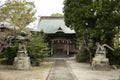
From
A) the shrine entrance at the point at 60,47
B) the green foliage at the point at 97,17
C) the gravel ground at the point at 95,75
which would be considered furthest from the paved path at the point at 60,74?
the shrine entrance at the point at 60,47

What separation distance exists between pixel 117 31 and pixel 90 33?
3266mm

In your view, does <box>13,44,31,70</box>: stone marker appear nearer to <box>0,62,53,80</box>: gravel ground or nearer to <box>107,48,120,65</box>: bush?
<box>0,62,53,80</box>: gravel ground

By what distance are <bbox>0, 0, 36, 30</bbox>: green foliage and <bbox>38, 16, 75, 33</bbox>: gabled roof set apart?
57.8 ft

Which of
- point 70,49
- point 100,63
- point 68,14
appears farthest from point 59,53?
point 100,63

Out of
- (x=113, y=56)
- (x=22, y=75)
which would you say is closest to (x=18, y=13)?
(x=22, y=75)

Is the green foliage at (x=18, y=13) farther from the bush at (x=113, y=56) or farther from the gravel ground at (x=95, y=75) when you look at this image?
the bush at (x=113, y=56)

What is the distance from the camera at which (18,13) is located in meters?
20.3

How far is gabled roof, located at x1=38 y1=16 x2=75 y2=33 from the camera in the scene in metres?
40.4

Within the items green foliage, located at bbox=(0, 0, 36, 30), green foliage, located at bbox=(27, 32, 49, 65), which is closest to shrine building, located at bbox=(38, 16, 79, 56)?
green foliage, located at bbox=(27, 32, 49, 65)

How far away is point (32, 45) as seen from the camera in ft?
81.5

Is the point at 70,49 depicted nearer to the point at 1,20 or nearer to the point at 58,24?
the point at 58,24

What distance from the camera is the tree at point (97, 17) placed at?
2336cm

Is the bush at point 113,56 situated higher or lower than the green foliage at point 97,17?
lower

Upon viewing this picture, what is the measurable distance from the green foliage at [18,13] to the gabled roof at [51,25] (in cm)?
1762
